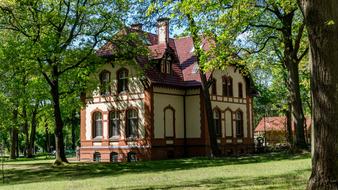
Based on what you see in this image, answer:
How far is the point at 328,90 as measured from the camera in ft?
28.5

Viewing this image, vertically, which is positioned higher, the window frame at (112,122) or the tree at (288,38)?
the tree at (288,38)

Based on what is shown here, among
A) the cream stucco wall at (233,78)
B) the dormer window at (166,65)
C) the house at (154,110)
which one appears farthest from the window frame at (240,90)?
the dormer window at (166,65)

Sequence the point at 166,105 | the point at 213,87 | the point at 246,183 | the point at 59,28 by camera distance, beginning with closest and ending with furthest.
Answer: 1. the point at 246,183
2. the point at 59,28
3. the point at 166,105
4. the point at 213,87

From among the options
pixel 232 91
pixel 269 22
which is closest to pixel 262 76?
pixel 232 91

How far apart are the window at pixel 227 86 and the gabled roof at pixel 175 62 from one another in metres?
4.01

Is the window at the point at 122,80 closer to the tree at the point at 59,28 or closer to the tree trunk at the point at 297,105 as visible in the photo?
the tree at the point at 59,28

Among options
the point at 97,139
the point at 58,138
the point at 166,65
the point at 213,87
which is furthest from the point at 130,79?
the point at 58,138

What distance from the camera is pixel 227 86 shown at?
42250 mm

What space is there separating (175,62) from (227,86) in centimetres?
552

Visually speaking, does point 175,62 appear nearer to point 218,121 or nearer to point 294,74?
point 218,121

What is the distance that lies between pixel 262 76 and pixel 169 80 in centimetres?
2125

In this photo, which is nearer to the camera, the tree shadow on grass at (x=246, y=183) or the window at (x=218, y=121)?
the tree shadow on grass at (x=246, y=183)

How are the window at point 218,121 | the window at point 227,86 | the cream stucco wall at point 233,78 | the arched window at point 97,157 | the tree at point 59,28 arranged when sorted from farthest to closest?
1. the window at point 227,86
2. the cream stucco wall at point 233,78
3. the window at point 218,121
4. the arched window at point 97,157
5. the tree at point 59,28

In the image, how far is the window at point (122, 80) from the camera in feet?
122
